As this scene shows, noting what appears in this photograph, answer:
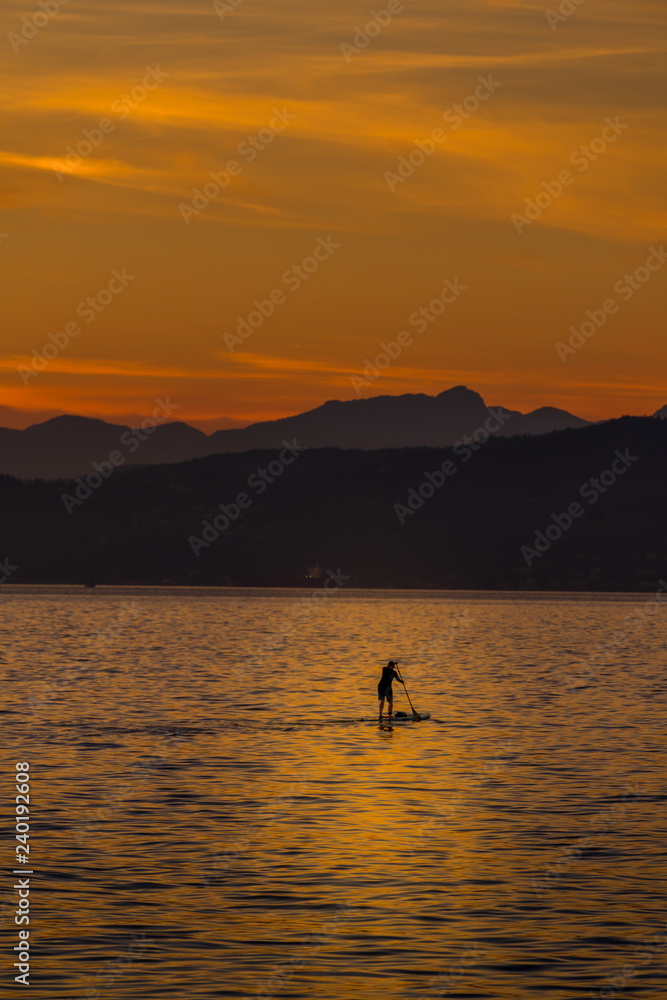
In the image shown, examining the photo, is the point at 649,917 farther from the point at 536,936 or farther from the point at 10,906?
the point at 10,906

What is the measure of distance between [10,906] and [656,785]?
21055mm

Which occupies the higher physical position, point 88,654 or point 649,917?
point 88,654

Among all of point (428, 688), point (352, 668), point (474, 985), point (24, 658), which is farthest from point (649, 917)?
point (24, 658)

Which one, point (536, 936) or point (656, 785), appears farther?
point (656, 785)

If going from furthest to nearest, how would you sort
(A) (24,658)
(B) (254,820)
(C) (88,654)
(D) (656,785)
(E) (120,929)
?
(C) (88,654) < (A) (24,658) < (D) (656,785) < (B) (254,820) < (E) (120,929)

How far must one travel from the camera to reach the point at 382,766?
44.9 metres

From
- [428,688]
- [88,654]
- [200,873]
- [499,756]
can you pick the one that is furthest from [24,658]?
[200,873]

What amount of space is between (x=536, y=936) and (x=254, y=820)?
11894mm

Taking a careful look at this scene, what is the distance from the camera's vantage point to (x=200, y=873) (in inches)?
1113

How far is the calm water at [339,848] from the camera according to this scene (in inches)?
860

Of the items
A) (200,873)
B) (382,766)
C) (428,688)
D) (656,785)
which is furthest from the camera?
(428,688)

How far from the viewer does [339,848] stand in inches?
1215

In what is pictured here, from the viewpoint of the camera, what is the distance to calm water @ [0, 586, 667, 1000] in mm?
21844

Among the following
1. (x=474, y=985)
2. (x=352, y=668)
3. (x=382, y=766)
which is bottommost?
(x=474, y=985)
